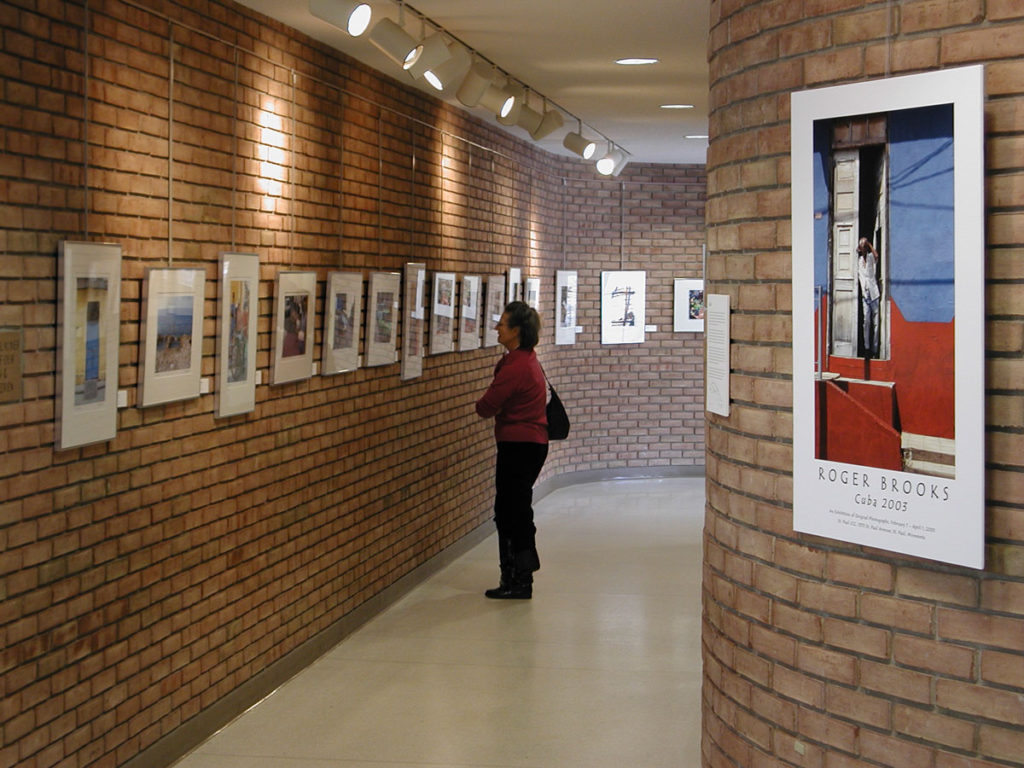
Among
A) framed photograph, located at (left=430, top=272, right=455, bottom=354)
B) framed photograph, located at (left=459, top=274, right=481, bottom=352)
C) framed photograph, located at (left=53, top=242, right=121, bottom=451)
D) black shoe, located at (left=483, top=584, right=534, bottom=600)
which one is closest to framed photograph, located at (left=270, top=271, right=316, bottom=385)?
framed photograph, located at (left=53, top=242, right=121, bottom=451)

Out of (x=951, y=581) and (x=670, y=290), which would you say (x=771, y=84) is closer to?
(x=951, y=581)

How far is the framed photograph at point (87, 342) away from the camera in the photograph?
393 cm

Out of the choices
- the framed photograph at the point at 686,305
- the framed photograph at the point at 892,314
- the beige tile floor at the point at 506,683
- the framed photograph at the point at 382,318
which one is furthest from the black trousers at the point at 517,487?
the framed photograph at the point at 686,305

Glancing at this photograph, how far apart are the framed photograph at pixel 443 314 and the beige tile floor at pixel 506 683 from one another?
5.32 ft

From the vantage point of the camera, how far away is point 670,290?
1343 cm

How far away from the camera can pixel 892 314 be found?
2.72 metres

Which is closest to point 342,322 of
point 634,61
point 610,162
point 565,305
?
point 634,61

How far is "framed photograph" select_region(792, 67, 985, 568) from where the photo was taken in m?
2.56

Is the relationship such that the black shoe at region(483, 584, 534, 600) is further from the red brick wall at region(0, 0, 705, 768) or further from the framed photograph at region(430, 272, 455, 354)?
the framed photograph at region(430, 272, 455, 354)

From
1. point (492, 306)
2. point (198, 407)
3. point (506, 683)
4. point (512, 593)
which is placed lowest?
point (506, 683)

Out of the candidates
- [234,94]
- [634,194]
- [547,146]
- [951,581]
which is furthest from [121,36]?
[634,194]

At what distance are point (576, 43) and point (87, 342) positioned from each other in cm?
351

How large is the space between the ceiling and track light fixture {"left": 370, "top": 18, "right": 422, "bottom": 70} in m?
0.25

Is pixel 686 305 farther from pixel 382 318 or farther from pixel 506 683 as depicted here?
A: pixel 506 683
